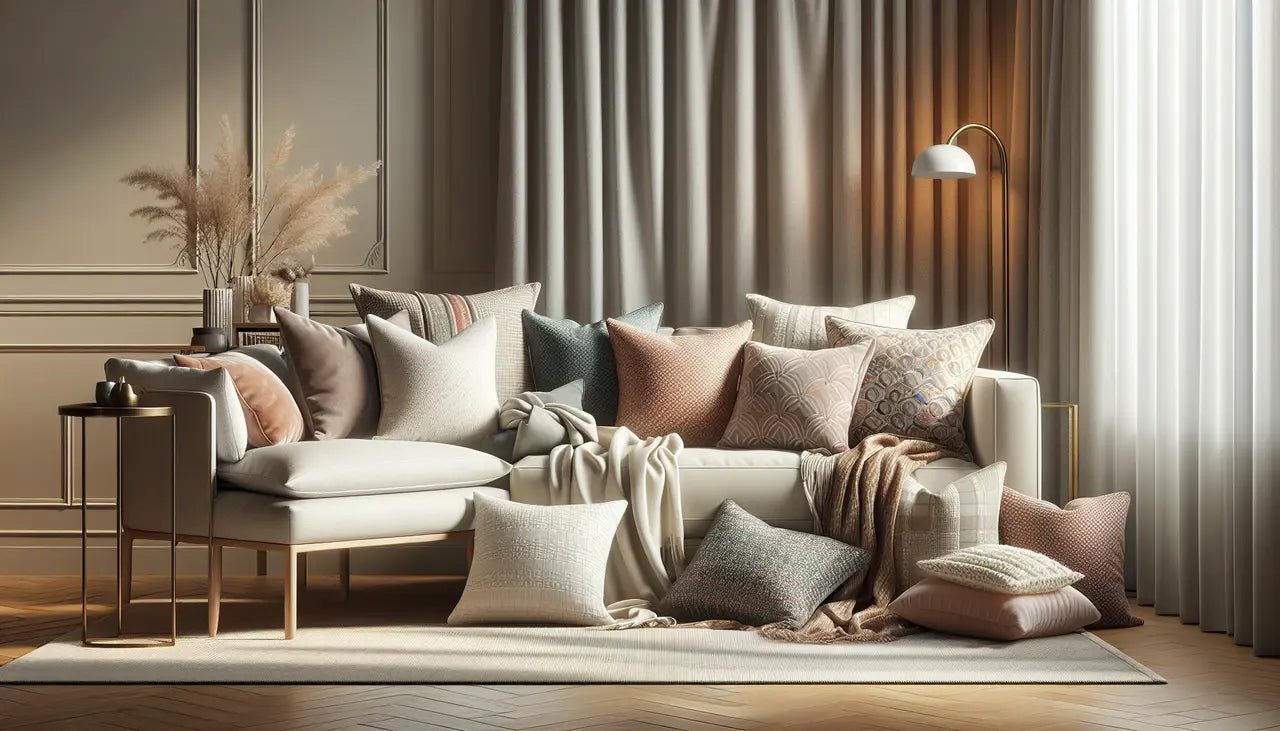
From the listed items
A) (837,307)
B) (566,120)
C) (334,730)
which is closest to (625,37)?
(566,120)

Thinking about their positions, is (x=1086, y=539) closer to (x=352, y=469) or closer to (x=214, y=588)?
(x=352, y=469)

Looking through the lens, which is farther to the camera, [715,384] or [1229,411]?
[715,384]

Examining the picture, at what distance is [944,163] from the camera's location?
4328mm

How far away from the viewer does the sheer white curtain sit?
3135 millimetres

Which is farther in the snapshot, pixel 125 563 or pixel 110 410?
pixel 125 563

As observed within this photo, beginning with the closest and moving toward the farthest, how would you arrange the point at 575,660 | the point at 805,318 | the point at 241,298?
1. the point at 575,660
2. the point at 805,318
3. the point at 241,298

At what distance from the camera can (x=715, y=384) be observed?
406 cm

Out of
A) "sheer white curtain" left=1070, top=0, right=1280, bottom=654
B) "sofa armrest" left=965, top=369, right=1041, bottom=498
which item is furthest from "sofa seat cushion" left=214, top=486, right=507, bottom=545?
"sheer white curtain" left=1070, top=0, right=1280, bottom=654

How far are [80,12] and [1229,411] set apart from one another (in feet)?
13.7

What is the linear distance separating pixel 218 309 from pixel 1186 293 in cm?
308

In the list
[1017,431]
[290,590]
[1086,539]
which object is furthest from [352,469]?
[1086,539]

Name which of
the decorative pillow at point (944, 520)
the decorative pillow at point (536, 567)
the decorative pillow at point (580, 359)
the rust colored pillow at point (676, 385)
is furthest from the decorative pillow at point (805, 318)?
the decorative pillow at point (536, 567)

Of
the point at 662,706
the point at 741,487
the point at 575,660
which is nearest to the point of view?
the point at 662,706

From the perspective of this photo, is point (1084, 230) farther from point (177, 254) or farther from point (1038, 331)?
point (177, 254)
